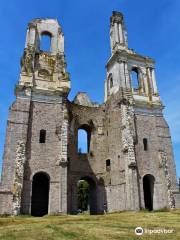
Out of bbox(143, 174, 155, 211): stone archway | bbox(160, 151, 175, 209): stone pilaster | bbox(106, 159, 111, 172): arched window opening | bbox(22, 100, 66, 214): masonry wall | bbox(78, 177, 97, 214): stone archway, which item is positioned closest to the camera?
bbox(22, 100, 66, 214): masonry wall

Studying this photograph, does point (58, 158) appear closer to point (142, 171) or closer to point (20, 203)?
point (20, 203)

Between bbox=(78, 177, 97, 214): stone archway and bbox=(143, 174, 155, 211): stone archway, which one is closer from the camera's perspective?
bbox=(143, 174, 155, 211): stone archway

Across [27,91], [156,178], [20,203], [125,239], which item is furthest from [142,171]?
[125,239]

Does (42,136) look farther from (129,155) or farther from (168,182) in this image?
(168,182)

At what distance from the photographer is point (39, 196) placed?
25359 mm

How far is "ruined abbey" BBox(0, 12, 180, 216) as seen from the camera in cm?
2253

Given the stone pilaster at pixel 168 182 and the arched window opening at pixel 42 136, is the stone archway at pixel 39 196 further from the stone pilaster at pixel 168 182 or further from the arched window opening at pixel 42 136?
the stone pilaster at pixel 168 182

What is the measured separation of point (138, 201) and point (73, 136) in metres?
8.66

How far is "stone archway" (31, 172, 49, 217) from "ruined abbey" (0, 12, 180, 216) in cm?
9

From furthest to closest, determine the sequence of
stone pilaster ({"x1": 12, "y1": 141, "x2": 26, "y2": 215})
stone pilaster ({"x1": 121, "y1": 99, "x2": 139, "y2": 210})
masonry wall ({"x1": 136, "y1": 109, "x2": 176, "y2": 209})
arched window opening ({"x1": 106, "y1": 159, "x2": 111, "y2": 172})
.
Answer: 1. arched window opening ({"x1": 106, "y1": 159, "x2": 111, "y2": 172})
2. masonry wall ({"x1": 136, "y1": 109, "x2": 176, "y2": 209})
3. stone pilaster ({"x1": 121, "y1": 99, "x2": 139, "y2": 210})
4. stone pilaster ({"x1": 12, "y1": 141, "x2": 26, "y2": 215})

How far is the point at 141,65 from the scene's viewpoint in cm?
3083

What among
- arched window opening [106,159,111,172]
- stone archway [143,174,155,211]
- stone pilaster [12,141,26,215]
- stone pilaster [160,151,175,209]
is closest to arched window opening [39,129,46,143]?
stone pilaster [12,141,26,215]

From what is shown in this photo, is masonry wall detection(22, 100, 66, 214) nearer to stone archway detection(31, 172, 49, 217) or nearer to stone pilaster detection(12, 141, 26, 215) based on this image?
stone pilaster detection(12, 141, 26, 215)

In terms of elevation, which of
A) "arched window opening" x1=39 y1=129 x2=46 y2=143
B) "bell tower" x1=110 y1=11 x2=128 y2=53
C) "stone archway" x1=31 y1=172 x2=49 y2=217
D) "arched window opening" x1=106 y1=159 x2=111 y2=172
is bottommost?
"stone archway" x1=31 y1=172 x2=49 y2=217
